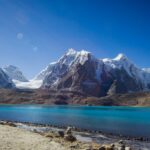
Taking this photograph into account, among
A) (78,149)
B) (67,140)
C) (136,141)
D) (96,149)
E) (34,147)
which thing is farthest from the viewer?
(136,141)

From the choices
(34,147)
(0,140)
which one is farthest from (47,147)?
(0,140)

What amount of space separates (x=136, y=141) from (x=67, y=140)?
17.4 m

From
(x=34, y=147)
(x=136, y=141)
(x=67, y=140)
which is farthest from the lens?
(x=136, y=141)

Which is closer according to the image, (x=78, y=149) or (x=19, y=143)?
(x=19, y=143)

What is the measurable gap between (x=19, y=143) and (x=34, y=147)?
7.10 feet

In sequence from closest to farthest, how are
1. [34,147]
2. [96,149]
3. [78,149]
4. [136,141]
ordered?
1. [34,147]
2. [78,149]
3. [96,149]
4. [136,141]

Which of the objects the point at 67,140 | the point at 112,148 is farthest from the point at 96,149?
the point at 67,140

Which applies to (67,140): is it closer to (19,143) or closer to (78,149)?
(78,149)

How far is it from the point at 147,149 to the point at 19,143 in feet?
85.0

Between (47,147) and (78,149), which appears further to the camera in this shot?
(78,149)

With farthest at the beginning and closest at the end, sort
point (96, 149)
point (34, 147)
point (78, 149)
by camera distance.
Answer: point (96, 149)
point (78, 149)
point (34, 147)

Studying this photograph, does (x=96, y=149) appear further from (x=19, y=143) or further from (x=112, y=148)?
(x=19, y=143)

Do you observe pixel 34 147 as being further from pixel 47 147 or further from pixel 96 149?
pixel 96 149

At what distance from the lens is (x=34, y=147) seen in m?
36.4
